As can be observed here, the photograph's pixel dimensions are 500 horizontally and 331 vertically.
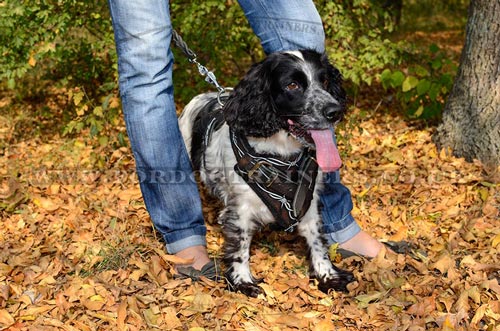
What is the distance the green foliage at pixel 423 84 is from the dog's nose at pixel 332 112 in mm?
2484

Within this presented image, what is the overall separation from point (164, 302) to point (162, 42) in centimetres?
133

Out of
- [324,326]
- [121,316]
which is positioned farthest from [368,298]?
[121,316]

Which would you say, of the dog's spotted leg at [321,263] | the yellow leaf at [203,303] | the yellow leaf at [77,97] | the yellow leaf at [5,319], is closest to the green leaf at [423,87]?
the dog's spotted leg at [321,263]

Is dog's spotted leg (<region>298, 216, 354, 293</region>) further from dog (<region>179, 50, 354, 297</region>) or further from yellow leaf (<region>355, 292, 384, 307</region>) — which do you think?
yellow leaf (<region>355, 292, 384, 307</region>)

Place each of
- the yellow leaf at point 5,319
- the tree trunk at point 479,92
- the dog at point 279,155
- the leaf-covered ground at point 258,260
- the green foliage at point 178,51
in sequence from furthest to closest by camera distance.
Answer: the green foliage at point 178,51 → the tree trunk at point 479,92 → the dog at point 279,155 → the leaf-covered ground at point 258,260 → the yellow leaf at point 5,319

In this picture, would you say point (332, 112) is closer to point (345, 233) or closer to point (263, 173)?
point (263, 173)

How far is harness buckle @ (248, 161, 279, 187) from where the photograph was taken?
3.00 meters

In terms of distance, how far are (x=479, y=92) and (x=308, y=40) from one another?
206cm

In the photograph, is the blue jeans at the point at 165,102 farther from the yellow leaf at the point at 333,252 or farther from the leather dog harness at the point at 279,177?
the leather dog harness at the point at 279,177

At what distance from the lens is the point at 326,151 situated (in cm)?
290

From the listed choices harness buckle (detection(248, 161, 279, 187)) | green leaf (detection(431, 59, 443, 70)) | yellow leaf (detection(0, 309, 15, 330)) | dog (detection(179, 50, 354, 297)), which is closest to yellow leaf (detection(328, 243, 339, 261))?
dog (detection(179, 50, 354, 297))

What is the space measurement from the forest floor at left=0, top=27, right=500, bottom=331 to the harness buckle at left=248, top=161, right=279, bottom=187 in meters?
0.59

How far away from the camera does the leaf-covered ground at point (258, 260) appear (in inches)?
107

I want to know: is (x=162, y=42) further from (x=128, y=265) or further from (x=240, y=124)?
(x=128, y=265)
